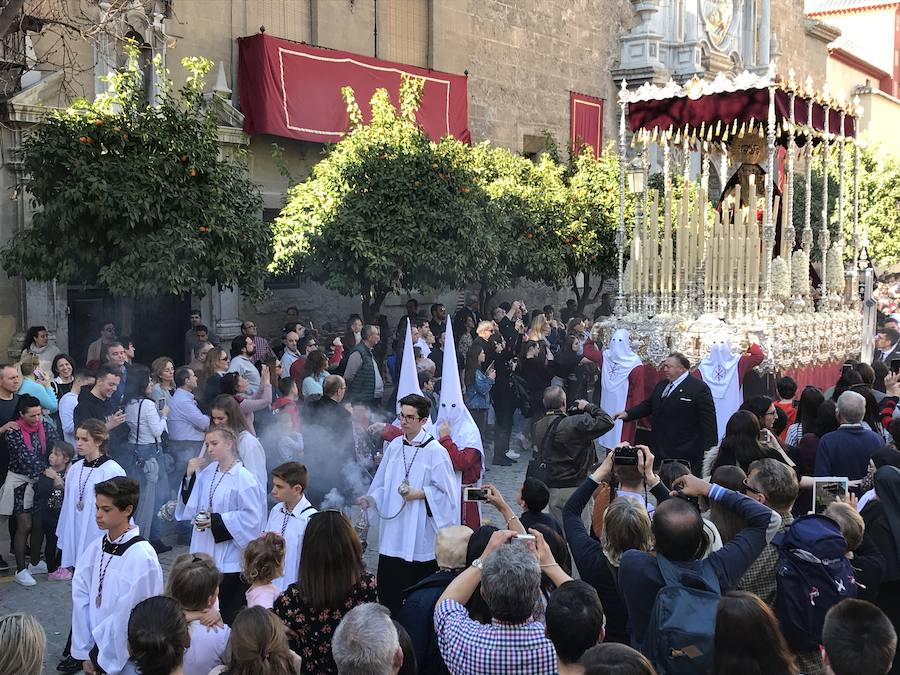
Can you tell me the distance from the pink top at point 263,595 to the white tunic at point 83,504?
2.02 metres

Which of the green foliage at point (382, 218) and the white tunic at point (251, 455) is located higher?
the green foliage at point (382, 218)

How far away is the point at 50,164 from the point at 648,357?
26.1 feet

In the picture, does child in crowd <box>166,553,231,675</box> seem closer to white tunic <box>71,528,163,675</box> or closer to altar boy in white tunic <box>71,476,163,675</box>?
white tunic <box>71,528,163,675</box>

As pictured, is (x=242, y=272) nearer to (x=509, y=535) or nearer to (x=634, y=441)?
(x=634, y=441)

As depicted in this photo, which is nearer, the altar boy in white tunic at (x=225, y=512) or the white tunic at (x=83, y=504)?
the altar boy in white tunic at (x=225, y=512)

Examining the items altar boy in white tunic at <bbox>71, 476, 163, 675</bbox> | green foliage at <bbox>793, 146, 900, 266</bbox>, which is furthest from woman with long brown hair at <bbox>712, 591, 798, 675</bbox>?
green foliage at <bbox>793, 146, 900, 266</bbox>

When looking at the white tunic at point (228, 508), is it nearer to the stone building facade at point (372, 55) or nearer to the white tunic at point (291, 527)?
the white tunic at point (291, 527)

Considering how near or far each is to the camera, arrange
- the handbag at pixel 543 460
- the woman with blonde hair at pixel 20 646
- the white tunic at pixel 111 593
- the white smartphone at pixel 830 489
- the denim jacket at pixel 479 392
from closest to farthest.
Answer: the woman with blonde hair at pixel 20 646
the white tunic at pixel 111 593
the white smartphone at pixel 830 489
the handbag at pixel 543 460
the denim jacket at pixel 479 392

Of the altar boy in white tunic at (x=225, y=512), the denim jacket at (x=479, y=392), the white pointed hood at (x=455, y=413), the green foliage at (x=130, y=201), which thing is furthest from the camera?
the denim jacket at (x=479, y=392)

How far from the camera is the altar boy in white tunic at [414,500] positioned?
258 inches

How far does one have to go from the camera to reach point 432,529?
21.7 ft

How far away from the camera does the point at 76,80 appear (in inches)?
572

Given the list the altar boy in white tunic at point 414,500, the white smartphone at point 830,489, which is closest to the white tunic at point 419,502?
the altar boy in white tunic at point 414,500

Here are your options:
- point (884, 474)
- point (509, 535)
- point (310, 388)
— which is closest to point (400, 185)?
point (310, 388)
